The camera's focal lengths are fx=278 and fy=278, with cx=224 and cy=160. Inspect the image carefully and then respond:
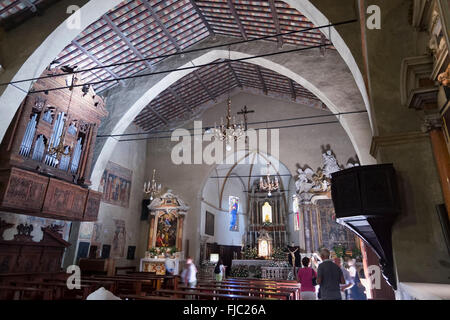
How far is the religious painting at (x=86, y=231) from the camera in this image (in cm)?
863

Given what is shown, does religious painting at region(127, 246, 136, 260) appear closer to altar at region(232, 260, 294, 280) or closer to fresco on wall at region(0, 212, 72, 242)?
fresco on wall at region(0, 212, 72, 242)

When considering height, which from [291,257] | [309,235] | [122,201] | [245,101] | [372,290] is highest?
[245,101]

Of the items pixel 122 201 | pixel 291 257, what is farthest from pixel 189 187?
pixel 291 257

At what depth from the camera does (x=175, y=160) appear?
12945mm

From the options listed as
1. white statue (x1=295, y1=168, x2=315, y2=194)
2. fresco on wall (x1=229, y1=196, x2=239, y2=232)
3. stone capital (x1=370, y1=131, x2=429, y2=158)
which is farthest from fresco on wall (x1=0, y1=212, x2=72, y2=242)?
fresco on wall (x1=229, y1=196, x2=239, y2=232)

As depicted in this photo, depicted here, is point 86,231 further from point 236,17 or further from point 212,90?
point 236,17

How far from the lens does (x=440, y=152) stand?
311cm

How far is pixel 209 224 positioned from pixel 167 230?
2.51m

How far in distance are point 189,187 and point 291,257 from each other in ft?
17.3

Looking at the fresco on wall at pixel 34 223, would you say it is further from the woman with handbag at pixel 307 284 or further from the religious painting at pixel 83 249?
the woman with handbag at pixel 307 284

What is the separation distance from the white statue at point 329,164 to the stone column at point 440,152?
7.37 meters

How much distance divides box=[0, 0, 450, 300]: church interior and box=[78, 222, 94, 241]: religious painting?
0.07m
